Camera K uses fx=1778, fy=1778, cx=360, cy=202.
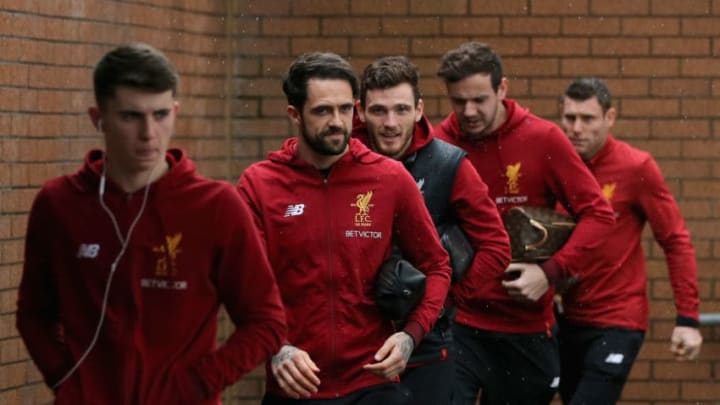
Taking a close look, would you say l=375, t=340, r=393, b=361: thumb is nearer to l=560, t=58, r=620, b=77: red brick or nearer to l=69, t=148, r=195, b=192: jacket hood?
l=69, t=148, r=195, b=192: jacket hood

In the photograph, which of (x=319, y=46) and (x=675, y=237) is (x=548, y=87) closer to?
(x=319, y=46)

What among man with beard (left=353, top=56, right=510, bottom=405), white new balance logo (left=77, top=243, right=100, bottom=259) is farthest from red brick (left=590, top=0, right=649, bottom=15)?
white new balance logo (left=77, top=243, right=100, bottom=259)

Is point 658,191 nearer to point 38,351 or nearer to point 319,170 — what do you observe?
point 319,170

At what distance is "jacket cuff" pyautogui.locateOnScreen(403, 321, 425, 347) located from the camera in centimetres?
599

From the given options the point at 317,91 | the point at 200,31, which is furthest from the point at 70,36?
the point at 200,31

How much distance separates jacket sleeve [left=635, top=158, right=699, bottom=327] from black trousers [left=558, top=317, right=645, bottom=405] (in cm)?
27

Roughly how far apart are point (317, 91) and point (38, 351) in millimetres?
1836

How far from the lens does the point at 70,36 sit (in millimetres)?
7172

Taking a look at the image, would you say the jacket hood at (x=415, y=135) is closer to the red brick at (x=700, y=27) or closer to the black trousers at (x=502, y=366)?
the black trousers at (x=502, y=366)

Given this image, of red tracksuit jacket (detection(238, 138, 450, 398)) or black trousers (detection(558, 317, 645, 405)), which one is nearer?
red tracksuit jacket (detection(238, 138, 450, 398))

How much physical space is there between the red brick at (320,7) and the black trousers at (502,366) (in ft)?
8.71

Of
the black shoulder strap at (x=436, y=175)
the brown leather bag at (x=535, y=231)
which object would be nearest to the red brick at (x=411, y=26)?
the brown leather bag at (x=535, y=231)

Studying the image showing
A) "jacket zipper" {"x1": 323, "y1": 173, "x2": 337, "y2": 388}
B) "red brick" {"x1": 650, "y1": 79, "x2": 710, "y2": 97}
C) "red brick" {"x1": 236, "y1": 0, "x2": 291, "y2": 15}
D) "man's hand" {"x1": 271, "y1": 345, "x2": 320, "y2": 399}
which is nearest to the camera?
"man's hand" {"x1": 271, "y1": 345, "x2": 320, "y2": 399}

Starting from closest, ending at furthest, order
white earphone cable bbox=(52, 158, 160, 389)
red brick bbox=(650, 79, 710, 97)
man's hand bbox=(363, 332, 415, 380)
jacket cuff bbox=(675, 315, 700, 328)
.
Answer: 1. white earphone cable bbox=(52, 158, 160, 389)
2. man's hand bbox=(363, 332, 415, 380)
3. jacket cuff bbox=(675, 315, 700, 328)
4. red brick bbox=(650, 79, 710, 97)
